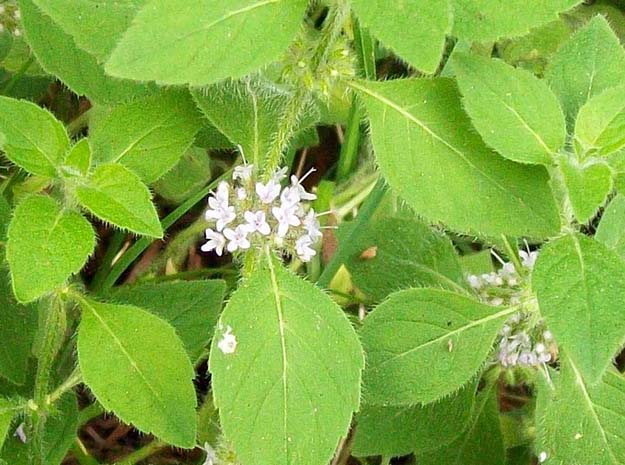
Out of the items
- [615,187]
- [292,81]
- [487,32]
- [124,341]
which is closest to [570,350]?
[615,187]

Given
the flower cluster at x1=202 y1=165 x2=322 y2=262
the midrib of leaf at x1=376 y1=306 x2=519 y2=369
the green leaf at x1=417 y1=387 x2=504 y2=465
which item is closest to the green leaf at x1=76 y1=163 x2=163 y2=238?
the flower cluster at x1=202 y1=165 x2=322 y2=262

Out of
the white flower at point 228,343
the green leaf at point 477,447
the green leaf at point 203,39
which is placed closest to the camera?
the green leaf at point 203,39

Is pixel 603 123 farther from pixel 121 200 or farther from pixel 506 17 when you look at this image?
pixel 121 200

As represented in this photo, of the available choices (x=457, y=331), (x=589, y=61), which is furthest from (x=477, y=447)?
(x=589, y=61)

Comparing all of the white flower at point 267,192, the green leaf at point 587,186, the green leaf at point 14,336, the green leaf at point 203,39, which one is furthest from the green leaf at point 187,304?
the green leaf at point 587,186

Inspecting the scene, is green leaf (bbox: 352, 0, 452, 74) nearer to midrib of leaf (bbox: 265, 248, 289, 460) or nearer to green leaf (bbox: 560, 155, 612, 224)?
green leaf (bbox: 560, 155, 612, 224)

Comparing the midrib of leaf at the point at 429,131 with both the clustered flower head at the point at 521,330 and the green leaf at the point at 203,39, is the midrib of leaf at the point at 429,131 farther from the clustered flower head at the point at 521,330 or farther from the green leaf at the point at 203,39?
the clustered flower head at the point at 521,330
